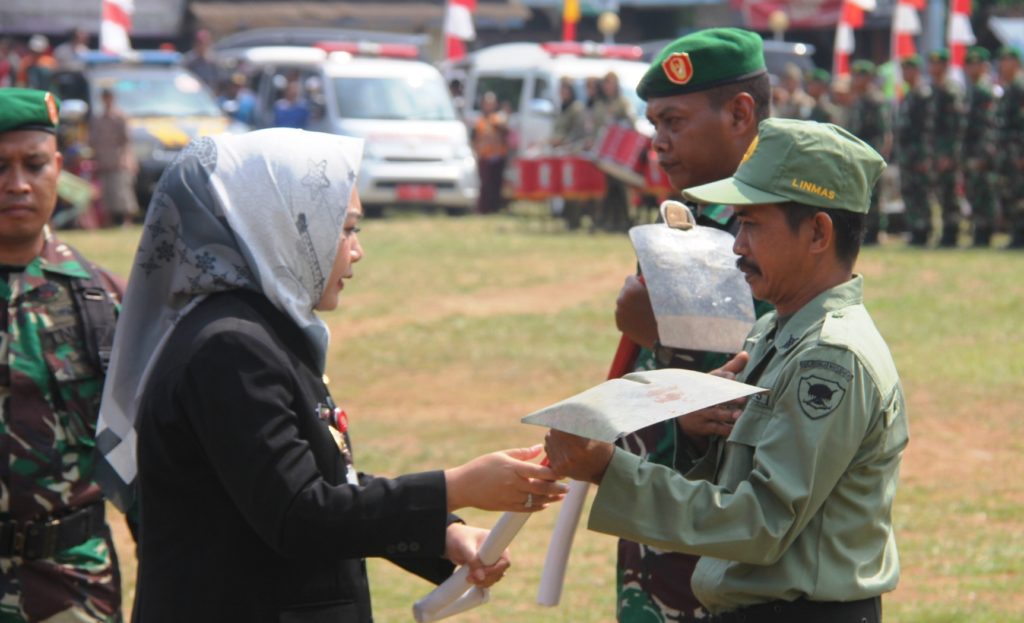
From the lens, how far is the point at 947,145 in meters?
17.7

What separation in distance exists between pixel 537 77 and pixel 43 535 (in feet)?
65.8

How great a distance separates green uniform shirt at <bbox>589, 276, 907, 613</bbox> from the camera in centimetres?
263

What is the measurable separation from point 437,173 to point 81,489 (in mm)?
17795

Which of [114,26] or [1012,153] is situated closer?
[1012,153]

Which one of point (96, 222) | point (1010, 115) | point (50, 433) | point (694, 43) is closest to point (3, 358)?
point (50, 433)

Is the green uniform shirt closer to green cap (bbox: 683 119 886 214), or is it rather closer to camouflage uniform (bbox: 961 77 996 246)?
green cap (bbox: 683 119 886 214)

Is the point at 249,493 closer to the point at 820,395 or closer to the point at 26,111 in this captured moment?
the point at 820,395

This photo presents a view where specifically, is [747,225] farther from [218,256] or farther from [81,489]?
[81,489]

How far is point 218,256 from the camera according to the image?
2850mm

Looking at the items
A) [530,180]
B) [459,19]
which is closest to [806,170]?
[530,180]

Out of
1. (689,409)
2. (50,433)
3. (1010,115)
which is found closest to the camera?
(689,409)

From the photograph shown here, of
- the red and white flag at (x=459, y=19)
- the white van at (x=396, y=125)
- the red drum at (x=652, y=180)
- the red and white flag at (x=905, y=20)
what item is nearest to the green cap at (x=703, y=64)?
the red drum at (x=652, y=180)

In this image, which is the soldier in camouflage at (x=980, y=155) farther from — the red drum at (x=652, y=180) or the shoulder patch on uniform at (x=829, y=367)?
the shoulder patch on uniform at (x=829, y=367)

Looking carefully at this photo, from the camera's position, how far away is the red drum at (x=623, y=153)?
62.6ft
